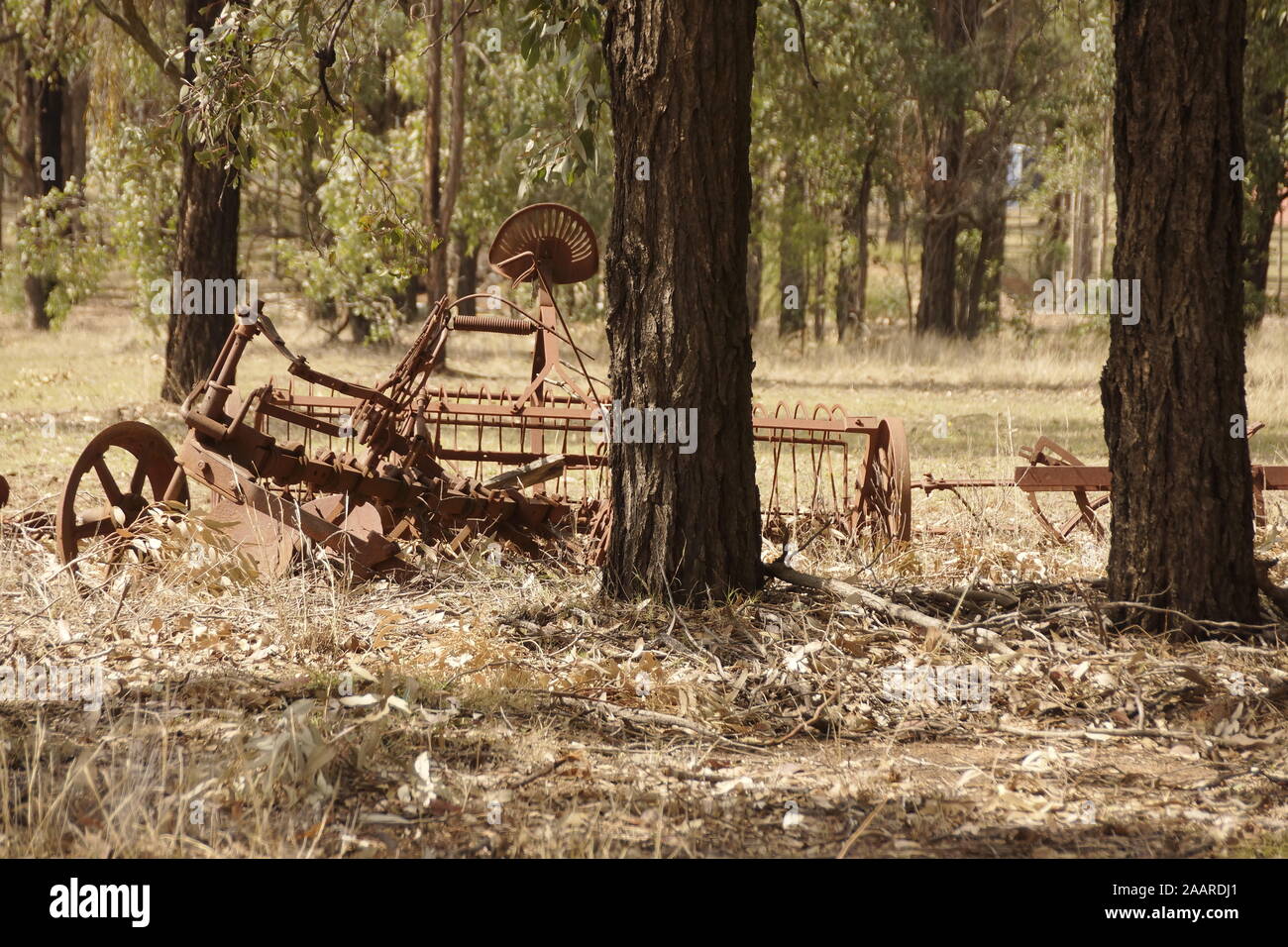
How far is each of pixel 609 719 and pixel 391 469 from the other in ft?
5.83

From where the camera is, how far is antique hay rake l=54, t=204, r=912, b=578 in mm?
4832

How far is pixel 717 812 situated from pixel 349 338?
653 inches

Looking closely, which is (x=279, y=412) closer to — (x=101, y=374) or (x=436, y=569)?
(x=436, y=569)

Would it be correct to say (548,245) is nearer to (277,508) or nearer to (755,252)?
(277,508)

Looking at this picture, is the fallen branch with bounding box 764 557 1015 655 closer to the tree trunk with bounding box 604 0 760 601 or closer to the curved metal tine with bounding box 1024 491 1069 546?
the tree trunk with bounding box 604 0 760 601

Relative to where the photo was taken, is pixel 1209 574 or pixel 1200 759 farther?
pixel 1209 574

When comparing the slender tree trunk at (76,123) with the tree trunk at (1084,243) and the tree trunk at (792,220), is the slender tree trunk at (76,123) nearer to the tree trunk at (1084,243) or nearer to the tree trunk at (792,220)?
the tree trunk at (792,220)

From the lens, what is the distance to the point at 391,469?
16.9 feet

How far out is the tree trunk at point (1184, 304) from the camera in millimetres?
4020

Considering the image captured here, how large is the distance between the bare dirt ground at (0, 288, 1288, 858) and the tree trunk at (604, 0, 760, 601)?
24cm

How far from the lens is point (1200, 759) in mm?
3611

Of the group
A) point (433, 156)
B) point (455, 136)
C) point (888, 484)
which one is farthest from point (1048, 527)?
point (433, 156)

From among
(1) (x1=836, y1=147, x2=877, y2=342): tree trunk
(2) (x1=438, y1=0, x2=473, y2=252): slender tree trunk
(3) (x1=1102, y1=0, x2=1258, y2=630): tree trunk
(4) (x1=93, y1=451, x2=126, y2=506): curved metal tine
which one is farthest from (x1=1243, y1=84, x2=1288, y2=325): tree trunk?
(4) (x1=93, y1=451, x2=126, y2=506): curved metal tine

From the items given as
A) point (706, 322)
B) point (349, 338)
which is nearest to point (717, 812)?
point (706, 322)
